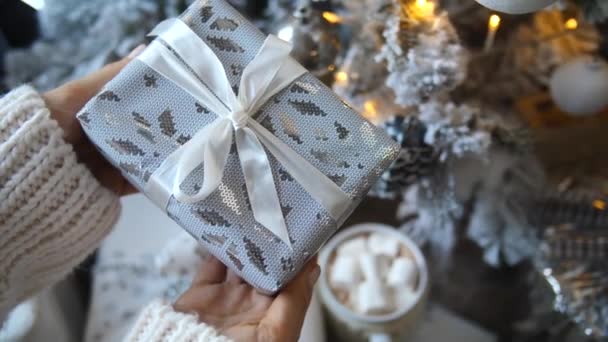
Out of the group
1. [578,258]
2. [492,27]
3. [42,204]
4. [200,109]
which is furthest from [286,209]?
[578,258]

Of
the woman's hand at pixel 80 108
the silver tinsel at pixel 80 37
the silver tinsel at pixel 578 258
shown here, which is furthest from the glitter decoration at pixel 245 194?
the silver tinsel at pixel 578 258

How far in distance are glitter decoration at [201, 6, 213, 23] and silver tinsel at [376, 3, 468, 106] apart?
0.21 meters

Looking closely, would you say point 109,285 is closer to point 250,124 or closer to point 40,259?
point 40,259

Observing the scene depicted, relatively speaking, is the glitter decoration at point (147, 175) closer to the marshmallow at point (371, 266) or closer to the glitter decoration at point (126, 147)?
the glitter decoration at point (126, 147)

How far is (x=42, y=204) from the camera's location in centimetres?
62

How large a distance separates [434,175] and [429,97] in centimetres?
14

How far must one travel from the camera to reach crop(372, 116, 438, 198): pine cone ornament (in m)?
0.75

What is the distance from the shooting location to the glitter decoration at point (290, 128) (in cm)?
60

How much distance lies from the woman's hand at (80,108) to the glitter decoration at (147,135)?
4.6 inches

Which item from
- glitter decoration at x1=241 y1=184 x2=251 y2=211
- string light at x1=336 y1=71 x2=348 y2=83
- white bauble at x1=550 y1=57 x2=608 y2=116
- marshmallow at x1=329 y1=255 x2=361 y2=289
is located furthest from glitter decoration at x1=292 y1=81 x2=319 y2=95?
white bauble at x1=550 y1=57 x2=608 y2=116

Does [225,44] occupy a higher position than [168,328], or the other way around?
[225,44]

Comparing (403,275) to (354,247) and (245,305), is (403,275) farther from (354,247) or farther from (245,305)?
(245,305)

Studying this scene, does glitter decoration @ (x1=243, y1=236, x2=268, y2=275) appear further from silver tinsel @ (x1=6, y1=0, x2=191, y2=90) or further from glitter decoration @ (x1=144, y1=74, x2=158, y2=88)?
silver tinsel @ (x1=6, y1=0, x2=191, y2=90)

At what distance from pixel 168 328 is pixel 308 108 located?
0.28 metres
